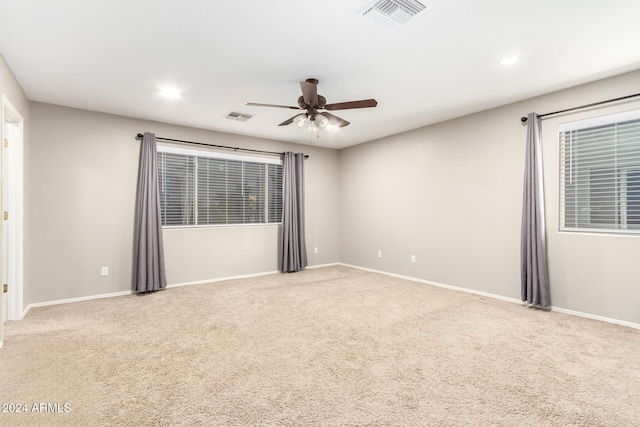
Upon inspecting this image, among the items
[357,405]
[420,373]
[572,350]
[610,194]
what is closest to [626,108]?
[610,194]

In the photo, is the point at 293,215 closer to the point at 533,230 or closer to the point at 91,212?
the point at 91,212

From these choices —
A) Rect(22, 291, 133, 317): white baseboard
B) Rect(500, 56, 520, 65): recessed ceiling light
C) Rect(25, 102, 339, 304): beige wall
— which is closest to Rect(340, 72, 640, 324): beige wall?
Rect(500, 56, 520, 65): recessed ceiling light

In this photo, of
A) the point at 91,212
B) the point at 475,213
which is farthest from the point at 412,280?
the point at 91,212

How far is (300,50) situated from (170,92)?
5.99 ft

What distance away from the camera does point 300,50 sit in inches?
107

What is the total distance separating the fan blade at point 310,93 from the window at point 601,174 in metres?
2.94

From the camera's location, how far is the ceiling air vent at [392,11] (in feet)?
6.96

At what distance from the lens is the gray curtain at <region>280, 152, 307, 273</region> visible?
19.5 ft

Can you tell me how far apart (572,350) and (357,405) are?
2.04 m

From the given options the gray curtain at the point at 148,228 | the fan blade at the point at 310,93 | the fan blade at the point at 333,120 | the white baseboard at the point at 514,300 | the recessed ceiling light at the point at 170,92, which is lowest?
the white baseboard at the point at 514,300

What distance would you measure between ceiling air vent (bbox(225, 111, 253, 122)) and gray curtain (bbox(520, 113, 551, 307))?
3.68 meters

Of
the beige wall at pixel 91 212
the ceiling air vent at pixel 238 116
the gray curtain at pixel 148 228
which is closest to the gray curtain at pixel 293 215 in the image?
the beige wall at pixel 91 212

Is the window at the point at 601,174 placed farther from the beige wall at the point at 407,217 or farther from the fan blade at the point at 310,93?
the fan blade at the point at 310,93

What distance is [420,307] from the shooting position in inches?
151
